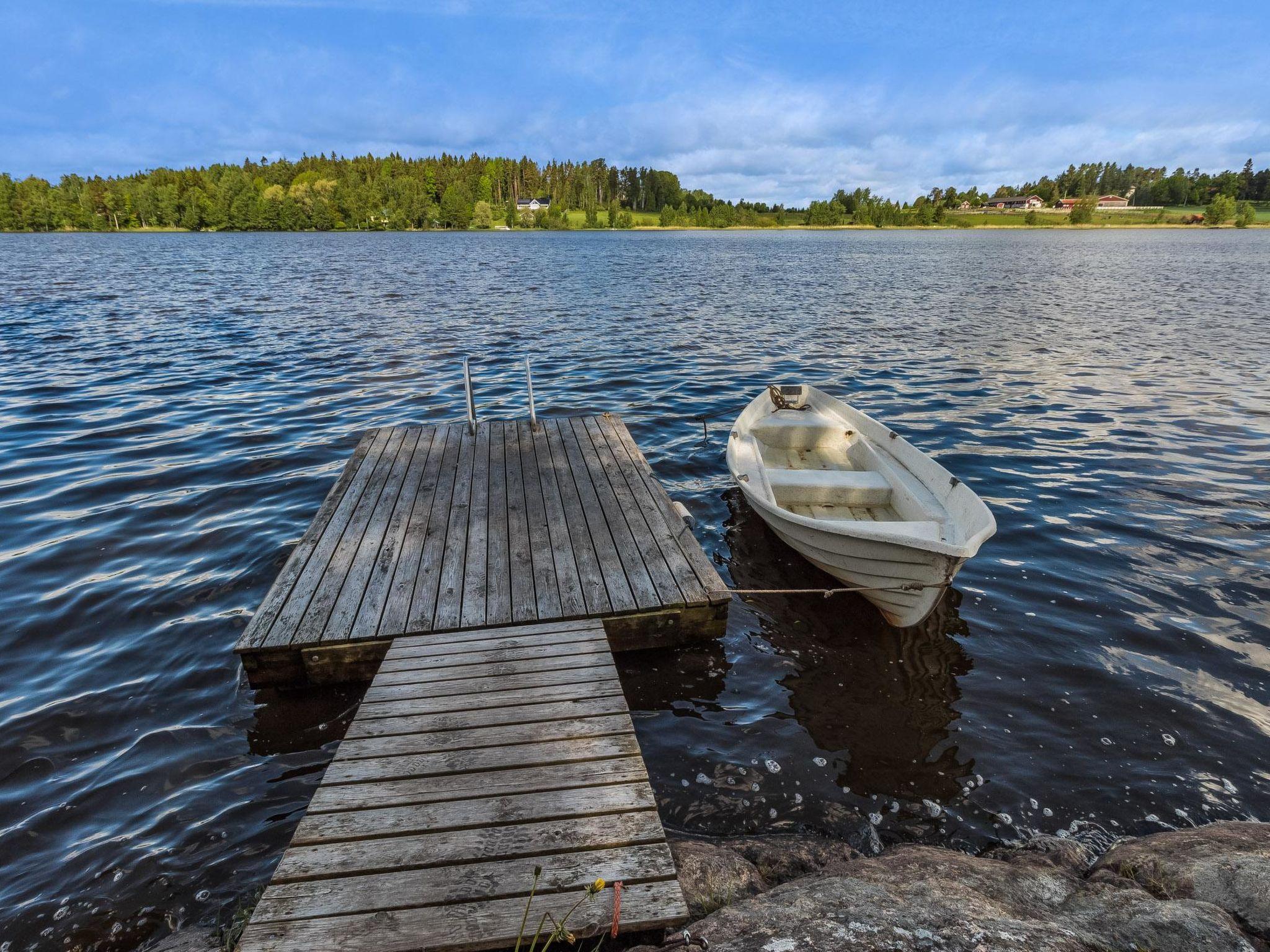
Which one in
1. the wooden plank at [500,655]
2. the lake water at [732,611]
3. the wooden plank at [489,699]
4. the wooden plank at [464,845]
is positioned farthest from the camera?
the wooden plank at [500,655]

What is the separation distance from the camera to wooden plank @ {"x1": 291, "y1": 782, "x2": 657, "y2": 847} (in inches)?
121

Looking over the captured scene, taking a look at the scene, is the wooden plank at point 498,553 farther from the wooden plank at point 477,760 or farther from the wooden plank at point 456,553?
the wooden plank at point 477,760

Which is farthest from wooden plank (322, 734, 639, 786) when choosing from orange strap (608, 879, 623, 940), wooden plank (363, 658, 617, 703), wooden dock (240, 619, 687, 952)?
orange strap (608, 879, 623, 940)

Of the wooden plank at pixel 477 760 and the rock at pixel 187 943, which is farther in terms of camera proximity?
the wooden plank at pixel 477 760

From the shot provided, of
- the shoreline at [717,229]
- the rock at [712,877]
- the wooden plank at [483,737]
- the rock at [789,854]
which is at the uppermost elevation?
the shoreline at [717,229]

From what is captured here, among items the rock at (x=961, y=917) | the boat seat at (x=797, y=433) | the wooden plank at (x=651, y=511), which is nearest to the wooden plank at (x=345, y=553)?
the wooden plank at (x=651, y=511)

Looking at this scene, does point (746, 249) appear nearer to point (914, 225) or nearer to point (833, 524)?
point (833, 524)

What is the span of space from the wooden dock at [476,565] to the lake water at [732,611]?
589 mm

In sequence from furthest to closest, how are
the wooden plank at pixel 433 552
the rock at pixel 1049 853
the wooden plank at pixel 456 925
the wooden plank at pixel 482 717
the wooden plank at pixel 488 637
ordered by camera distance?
the wooden plank at pixel 433 552 < the wooden plank at pixel 488 637 < the wooden plank at pixel 482 717 < the rock at pixel 1049 853 < the wooden plank at pixel 456 925

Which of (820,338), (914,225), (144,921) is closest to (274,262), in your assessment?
(820,338)

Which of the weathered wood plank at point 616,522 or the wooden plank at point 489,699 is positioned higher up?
the weathered wood plank at point 616,522

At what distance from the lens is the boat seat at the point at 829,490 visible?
23.7ft

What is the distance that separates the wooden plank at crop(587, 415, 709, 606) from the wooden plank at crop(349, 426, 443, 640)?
7.68ft

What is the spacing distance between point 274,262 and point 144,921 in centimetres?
5467
